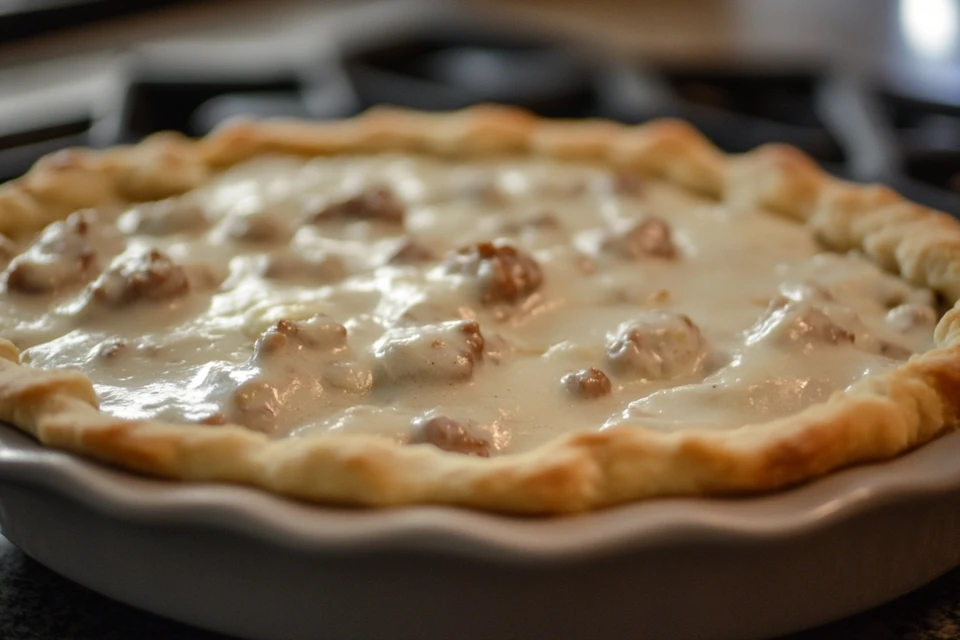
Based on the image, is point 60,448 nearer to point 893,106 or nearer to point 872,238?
point 872,238

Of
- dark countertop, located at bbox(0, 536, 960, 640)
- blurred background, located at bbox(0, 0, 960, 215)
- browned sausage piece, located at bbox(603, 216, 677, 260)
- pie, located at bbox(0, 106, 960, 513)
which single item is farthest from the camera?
blurred background, located at bbox(0, 0, 960, 215)

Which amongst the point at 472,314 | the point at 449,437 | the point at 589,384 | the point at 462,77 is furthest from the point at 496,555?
the point at 462,77

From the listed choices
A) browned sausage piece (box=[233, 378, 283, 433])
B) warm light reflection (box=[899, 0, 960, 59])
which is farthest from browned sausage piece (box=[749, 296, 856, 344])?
warm light reflection (box=[899, 0, 960, 59])

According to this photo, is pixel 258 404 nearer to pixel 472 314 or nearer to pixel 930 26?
pixel 472 314

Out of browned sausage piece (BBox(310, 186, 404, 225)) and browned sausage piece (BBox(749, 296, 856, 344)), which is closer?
browned sausage piece (BBox(749, 296, 856, 344))

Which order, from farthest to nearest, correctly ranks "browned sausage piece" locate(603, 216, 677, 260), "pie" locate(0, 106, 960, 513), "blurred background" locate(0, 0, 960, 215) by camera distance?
"blurred background" locate(0, 0, 960, 215), "browned sausage piece" locate(603, 216, 677, 260), "pie" locate(0, 106, 960, 513)

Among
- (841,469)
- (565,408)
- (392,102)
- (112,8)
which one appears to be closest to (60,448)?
(565,408)

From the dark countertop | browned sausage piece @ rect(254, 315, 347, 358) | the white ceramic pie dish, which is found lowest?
the dark countertop

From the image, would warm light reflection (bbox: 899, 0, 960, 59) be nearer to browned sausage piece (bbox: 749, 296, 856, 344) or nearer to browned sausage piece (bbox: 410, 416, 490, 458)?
browned sausage piece (bbox: 749, 296, 856, 344)

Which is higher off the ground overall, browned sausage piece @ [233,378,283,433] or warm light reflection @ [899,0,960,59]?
warm light reflection @ [899,0,960,59]
